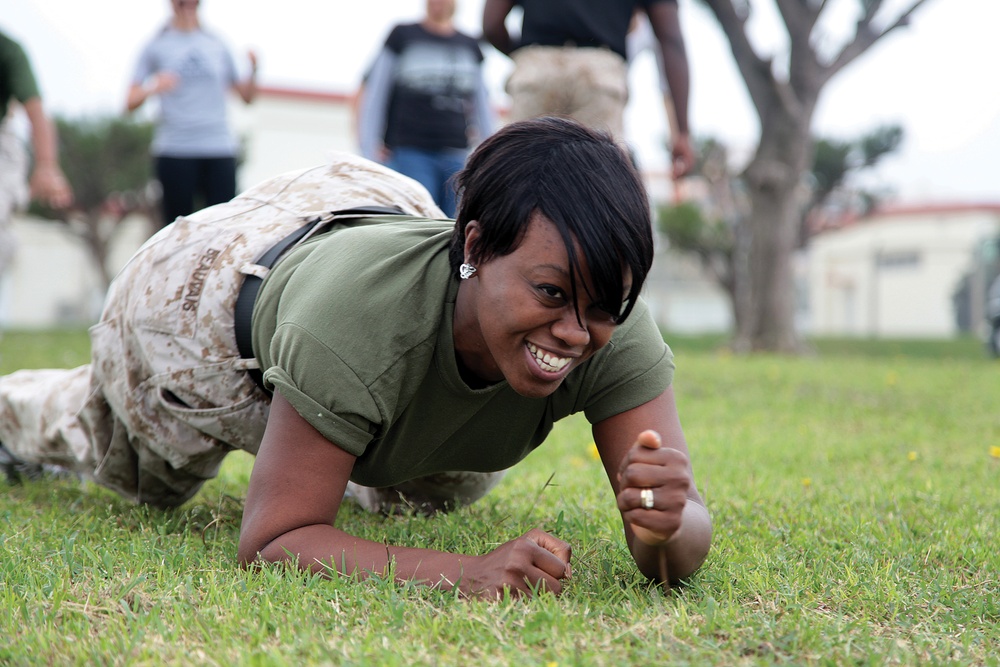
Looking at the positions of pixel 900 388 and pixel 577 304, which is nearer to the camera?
pixel 577 304

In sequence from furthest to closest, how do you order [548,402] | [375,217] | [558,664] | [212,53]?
[212,53] < [375,217] < [548,402] < [558,664]

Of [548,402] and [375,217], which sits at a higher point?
[375,217]

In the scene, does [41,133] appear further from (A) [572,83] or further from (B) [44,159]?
(A) [572,83]

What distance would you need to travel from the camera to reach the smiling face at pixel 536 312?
1928 millimetres

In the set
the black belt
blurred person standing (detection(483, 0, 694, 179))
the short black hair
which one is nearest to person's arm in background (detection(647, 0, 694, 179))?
blurred person standing (detection(483, 0, 694, 179))

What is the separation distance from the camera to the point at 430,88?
6.12 m

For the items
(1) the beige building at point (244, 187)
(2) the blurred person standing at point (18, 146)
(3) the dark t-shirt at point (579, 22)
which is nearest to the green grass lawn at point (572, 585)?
(3) the dark t-shirt at point (579, 22)

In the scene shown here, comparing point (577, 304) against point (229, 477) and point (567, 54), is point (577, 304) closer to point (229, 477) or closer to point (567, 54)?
point (229, 477)

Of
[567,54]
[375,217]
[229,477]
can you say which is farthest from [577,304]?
[567,54]

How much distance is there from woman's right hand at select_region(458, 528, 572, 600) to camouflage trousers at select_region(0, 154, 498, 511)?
33.4 inches

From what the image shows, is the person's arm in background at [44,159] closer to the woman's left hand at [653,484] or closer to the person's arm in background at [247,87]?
the person's arm in background at [247,87]

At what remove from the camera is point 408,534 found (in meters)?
2.71

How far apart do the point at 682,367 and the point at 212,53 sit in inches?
167

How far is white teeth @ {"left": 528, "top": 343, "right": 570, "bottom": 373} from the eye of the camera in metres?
2.01
